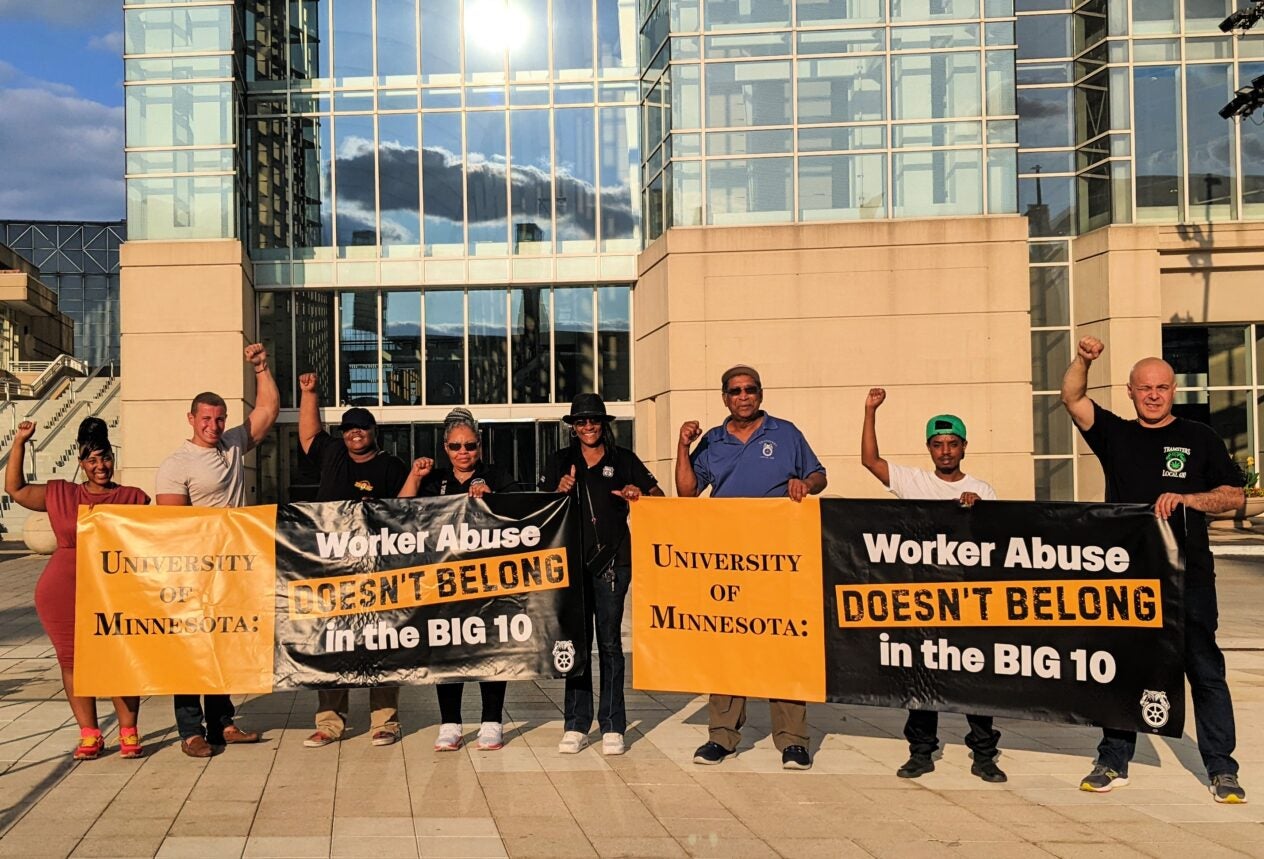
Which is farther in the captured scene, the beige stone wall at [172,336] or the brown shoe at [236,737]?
the beige stone wall at [172,336]

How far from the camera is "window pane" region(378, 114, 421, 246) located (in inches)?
1124

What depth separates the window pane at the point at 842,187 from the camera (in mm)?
25047

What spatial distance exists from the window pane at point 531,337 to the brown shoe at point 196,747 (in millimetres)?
21595

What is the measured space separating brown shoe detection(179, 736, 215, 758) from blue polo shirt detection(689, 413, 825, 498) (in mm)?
3093

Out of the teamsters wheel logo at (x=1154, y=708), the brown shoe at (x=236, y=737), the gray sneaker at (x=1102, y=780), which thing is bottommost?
the gray sneaker at (x=1102, y=780)

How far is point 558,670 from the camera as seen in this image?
7.42 metres

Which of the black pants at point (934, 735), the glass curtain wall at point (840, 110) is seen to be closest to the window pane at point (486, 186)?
the glass curtain wall at point (840, 110)

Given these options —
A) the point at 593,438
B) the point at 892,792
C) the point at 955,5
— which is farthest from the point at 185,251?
the point at 892,792

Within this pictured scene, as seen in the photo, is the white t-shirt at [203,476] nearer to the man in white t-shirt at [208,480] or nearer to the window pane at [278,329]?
the man in white t-shirt at [208,480]

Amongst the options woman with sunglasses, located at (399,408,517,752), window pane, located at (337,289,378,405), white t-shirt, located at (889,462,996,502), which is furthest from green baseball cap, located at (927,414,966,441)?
window pane, located at (337,289,378,405)

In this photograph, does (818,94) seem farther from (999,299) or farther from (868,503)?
(868,503)

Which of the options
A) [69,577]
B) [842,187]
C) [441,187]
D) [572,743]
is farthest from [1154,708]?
[441,187]

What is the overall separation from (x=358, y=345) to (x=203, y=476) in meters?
21.7

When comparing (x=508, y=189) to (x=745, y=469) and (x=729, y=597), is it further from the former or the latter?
(x=729, y=597)
